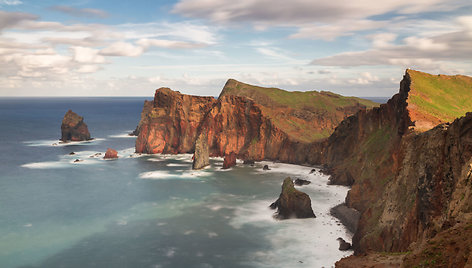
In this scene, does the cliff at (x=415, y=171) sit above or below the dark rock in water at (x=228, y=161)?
above

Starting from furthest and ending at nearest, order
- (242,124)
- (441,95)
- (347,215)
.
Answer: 1. (242,124)
2. (441,95)
3. (347,215)

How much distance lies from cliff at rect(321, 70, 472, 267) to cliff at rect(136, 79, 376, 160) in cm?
3686

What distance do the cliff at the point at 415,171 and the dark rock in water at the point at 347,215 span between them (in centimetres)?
160

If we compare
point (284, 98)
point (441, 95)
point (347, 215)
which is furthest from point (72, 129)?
point (441, 95)

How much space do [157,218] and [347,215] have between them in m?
34.6

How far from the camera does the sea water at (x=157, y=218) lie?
51812 mm

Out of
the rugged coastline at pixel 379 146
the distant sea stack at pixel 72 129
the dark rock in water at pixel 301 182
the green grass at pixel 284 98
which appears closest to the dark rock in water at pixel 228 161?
the rugged coastline at pixel 379 146

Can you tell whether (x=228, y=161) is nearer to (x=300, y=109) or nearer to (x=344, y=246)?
(x=300, y=109)

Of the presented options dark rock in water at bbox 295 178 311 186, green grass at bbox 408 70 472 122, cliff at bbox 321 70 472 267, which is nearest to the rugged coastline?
cliff at bbox 321 70 472 267

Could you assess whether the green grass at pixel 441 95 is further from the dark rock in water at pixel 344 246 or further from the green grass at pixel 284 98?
the green grass at pixel 284 98

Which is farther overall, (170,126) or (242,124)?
(170,126)

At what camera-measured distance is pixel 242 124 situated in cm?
13650

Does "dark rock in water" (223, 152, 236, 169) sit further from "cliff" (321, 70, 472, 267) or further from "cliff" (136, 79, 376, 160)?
"cliff" (321, 70, 472, 267)

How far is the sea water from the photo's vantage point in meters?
51.8
